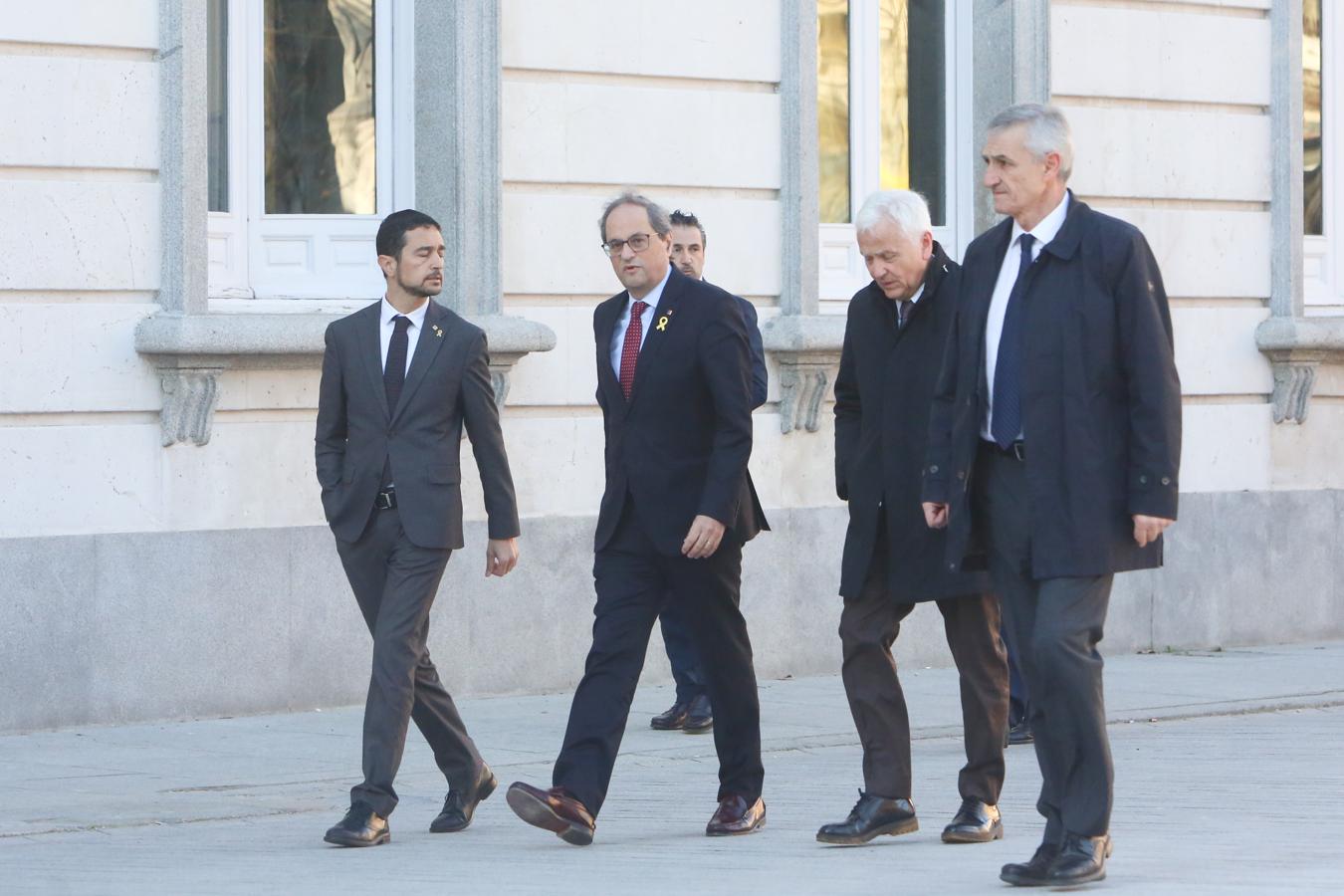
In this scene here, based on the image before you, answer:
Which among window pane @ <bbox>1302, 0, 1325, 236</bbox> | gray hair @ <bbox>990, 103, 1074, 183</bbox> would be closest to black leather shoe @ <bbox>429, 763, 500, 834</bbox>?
gray hair @ <bbox>990, 103, 1074, 183</bbox>

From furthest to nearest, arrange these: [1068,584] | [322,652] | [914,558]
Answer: [322,652], [914,558], [1068,584]

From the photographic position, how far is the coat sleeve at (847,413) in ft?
23.6

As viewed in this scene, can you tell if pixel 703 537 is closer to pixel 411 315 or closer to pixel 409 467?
pixel 409 467

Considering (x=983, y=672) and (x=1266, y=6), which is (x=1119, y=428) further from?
(x=1266, y=6)

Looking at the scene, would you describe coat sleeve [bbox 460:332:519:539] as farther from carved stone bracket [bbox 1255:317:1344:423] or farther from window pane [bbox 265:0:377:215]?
carved stone bracket [bbox 1255:317:1344:423]

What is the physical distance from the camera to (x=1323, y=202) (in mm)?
14625

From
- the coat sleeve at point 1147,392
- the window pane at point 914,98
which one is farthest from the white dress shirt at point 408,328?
the window pane at point 914,98

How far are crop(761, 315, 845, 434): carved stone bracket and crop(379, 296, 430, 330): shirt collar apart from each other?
4.58 meters

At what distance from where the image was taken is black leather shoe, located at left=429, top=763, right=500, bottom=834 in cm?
742

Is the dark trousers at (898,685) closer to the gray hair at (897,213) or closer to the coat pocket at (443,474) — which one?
the gray hair at (897,213)

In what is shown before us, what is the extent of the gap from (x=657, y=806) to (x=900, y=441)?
5.45ft

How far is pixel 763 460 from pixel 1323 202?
15.2ft

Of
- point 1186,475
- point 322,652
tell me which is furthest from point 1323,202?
point 322,652

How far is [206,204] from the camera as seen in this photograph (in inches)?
409
